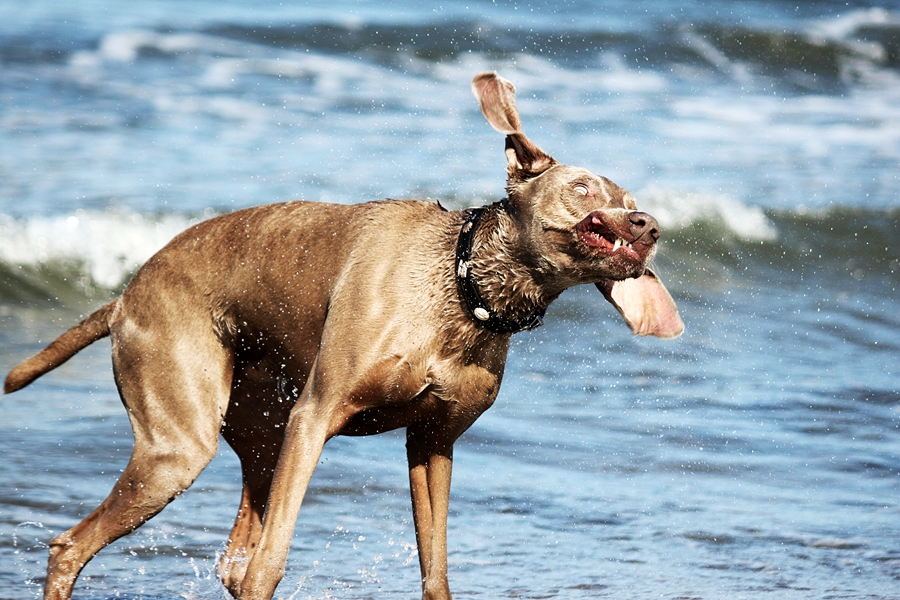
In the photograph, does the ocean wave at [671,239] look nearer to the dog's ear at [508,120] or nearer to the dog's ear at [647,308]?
the dog's ear at [508,120]

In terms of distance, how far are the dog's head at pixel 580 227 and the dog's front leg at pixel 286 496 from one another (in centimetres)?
85

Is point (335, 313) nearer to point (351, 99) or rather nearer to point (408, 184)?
point (408, 184)

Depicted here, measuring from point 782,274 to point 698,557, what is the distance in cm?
689

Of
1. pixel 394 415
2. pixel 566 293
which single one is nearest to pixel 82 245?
pixel 566 293

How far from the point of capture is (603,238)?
371cm

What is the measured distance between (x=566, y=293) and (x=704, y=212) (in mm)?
2804

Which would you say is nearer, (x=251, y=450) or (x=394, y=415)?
(x=394, y=415)

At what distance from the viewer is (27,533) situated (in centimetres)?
536

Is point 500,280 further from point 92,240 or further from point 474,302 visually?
point 92,240

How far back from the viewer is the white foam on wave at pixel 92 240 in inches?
425

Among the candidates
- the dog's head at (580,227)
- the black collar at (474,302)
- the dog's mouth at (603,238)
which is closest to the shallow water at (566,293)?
the black collar at (474,302)

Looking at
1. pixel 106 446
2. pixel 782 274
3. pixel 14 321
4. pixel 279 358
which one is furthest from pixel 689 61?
pixel 279 358

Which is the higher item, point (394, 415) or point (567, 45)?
point (394, 415)

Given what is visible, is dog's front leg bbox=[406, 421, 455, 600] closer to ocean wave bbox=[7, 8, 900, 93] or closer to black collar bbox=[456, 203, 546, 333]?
black collar bbox=[456, 203, 546, 333]
